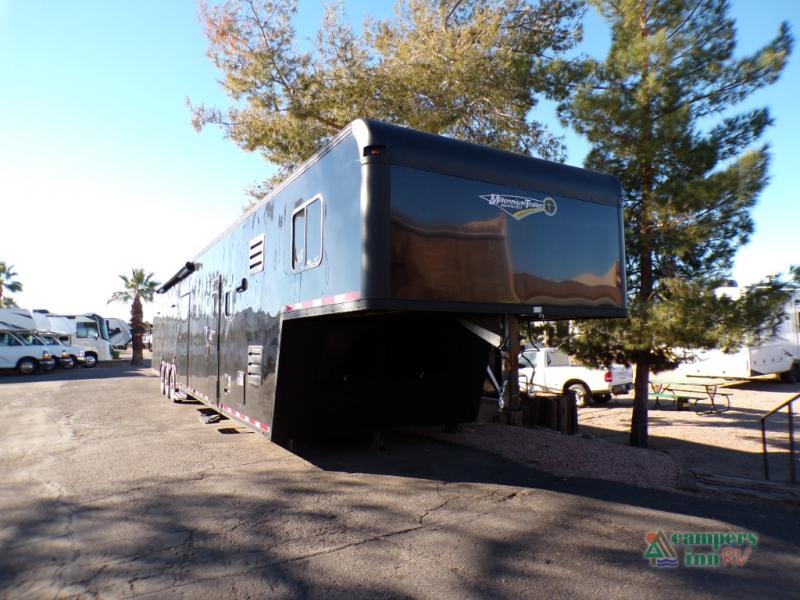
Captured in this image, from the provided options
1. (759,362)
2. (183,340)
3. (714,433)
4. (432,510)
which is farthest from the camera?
(759,362)

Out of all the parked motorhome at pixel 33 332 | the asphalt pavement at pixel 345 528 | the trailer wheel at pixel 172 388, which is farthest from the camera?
the parked motorhome at pixel 33 332

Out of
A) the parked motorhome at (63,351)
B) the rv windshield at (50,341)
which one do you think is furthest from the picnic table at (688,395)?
the rv windshield at (50,341)

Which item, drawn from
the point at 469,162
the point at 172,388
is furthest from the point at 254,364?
the point at 172,388

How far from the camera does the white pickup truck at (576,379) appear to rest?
1481cm

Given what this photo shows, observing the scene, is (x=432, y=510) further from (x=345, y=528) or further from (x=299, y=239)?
(x=299, y=239)

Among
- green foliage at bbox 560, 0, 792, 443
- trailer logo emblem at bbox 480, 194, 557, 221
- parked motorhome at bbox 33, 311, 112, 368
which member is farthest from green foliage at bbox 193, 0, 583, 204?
parked motorhome at bbox 33, 311, 112, 368

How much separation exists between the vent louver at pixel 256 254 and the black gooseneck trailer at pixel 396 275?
0.10 ft

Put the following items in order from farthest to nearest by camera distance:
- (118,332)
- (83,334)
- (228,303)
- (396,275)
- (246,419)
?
(118,332) < (83,334) < (228,303) < (246,419) < (396,275)

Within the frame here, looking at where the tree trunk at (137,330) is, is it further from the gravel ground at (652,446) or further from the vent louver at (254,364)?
the vent louver at (254,364)

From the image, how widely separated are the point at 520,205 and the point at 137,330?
3240 centimetres

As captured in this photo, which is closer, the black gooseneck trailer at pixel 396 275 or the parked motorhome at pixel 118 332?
the black gooseneck trailer at pixel 396 275

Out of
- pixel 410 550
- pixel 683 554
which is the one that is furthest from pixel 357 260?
pixel 683 554

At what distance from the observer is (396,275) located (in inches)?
180

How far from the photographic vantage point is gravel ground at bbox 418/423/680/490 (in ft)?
20.2
